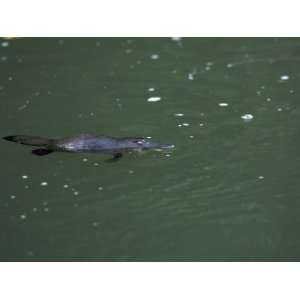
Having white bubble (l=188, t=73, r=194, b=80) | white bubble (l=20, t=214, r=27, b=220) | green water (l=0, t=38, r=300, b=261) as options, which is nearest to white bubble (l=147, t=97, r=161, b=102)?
green water (l=0, t=38, r=300, b=261)

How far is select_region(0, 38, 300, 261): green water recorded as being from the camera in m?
5.36

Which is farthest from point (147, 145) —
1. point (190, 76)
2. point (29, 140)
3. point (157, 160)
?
point (190, 76)

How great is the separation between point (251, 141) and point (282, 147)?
0.30 meters

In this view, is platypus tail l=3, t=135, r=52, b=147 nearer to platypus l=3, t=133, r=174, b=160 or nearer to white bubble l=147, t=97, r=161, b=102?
platypus l=3, t=133, r=174, b=160

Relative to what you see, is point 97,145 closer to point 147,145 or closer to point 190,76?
point 147,145

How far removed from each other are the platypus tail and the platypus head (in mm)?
815

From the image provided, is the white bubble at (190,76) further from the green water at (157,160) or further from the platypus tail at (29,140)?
the platypus tail at (29,140)

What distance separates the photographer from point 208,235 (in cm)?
540

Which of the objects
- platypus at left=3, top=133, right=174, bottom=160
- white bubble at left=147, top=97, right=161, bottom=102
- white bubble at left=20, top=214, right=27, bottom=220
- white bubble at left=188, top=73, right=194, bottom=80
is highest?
white bubble at left=188, top=73, right=194, bottom=80

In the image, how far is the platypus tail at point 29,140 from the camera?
644cm

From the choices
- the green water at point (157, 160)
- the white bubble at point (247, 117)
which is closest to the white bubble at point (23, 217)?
the green water at point (157, 160)

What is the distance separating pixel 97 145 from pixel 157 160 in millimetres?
556

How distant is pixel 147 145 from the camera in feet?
20.9

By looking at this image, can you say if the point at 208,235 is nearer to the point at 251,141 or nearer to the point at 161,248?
the point at 161,248
